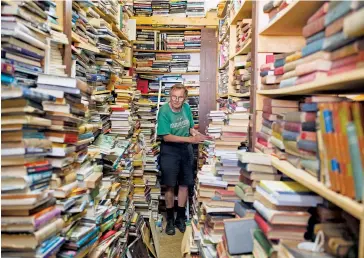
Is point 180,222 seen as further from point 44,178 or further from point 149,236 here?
point 44,178

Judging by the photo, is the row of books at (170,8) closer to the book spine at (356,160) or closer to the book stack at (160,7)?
the book stack at (160,7)

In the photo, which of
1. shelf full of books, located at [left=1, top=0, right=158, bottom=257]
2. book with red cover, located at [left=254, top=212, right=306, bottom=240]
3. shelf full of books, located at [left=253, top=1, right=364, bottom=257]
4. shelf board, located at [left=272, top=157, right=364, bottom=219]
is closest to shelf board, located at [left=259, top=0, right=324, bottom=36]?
shelf full of books, located at [left=253, top=1, right=364, bottom=257]

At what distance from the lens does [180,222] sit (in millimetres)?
4730

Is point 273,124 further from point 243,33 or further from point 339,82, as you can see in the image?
point 243,33

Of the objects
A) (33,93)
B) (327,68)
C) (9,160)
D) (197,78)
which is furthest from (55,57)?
(197,78)

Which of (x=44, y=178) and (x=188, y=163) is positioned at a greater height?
(x=44, y=178)

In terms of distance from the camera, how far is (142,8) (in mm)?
5457

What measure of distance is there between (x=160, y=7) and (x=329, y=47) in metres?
4.64

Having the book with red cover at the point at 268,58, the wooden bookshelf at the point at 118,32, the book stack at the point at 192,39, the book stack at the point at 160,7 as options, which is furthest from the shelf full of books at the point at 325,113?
the book stack at the point at 160,7

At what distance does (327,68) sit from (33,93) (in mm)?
987

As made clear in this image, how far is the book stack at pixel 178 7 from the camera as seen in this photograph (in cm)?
545

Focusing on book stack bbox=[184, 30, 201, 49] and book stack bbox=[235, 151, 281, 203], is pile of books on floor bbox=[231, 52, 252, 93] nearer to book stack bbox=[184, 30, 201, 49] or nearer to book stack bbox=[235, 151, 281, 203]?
book stack bbox=[235, 151, 281, 203]

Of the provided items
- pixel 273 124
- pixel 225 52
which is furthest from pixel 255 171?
pixel 225 52

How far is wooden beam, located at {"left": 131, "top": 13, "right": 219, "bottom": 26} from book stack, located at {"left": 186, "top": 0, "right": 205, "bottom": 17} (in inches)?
5.5
